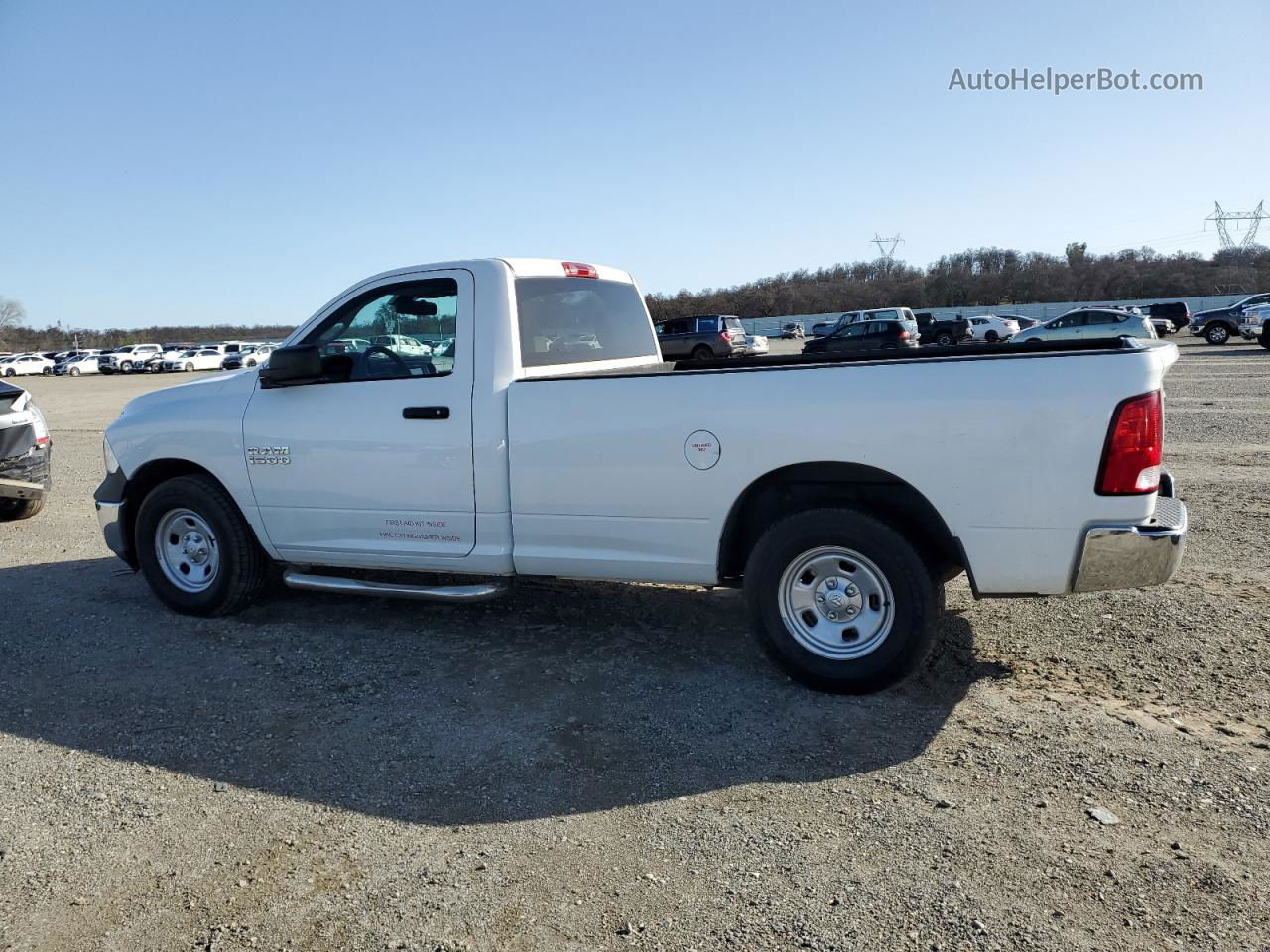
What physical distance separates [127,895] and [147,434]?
3.51 metres

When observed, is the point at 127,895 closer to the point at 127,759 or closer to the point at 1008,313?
the point at 127,759

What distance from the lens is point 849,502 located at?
4348 millimetres

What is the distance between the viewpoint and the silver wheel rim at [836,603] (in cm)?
427

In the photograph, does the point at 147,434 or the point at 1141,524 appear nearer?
the point at 1141,524

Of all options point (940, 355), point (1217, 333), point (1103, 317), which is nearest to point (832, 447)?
point (940, 355)

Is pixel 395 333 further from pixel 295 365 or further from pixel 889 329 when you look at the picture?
pixel 889 329

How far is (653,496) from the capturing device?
14.9ft

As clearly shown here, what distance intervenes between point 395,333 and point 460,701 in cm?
210

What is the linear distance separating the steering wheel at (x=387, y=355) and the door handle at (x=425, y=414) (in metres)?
0.24

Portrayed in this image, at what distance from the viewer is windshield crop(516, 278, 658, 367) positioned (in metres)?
5.29

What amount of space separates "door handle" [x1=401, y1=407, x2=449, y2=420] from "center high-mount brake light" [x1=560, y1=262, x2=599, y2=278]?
1.26 meters

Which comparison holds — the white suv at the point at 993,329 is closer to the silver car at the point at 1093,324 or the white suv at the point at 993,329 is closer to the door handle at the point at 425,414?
the silver car at the point at 1093,324

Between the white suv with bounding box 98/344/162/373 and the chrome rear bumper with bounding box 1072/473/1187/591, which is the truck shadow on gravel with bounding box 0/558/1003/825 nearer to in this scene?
the chrome rear bumper with bounding box 1072/473/1187/591

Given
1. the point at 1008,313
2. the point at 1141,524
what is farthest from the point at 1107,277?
the point at 1141,524
